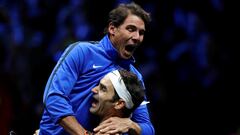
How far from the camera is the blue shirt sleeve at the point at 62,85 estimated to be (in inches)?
206

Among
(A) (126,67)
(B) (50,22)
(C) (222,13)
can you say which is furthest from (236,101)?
(A) (126,67)

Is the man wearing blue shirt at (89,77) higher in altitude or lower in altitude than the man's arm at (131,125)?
higher

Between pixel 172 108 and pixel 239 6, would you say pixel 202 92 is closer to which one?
pixel 172 108

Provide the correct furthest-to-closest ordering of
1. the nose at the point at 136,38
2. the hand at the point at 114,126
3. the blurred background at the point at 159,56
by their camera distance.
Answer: the blurred background at the point at 159,56, the nose at the point at 136,38, the hand at the point at 114,126

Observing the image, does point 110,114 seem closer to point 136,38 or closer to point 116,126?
point 116,126

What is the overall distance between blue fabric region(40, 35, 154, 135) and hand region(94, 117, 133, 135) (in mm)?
187

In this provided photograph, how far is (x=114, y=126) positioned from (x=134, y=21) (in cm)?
74

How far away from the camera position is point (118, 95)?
17.2ft

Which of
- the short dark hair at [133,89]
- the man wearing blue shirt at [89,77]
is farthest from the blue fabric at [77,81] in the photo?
the short dark hair at [133,89]

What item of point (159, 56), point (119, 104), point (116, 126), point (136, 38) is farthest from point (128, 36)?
point (159, 56)

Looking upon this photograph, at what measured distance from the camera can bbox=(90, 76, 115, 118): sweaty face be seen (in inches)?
206

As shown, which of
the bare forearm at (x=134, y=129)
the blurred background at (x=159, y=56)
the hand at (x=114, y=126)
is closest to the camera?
the hand at (x=114, y=126)

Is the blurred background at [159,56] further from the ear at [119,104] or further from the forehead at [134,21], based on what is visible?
the ear at [119,104]

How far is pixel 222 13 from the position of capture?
8141mm
